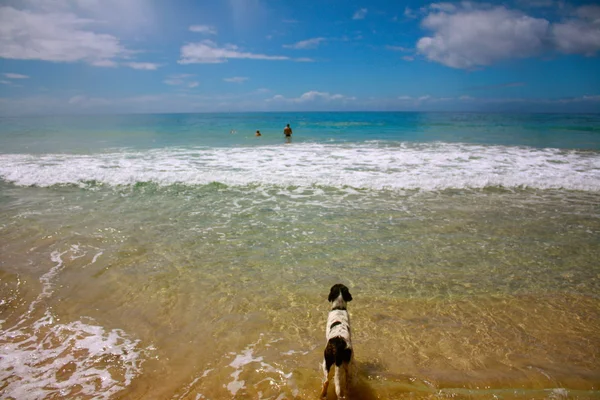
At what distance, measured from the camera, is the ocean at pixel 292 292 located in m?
3.45

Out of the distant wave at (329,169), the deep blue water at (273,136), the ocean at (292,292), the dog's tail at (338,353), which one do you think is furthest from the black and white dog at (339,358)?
the deep blue water at (273,136)

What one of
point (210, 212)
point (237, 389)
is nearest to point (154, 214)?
point (210, 212)

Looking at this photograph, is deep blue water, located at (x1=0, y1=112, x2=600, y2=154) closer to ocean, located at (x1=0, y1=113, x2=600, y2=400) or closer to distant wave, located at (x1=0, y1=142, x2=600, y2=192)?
distant wave, located at (x1=0, y1=142, x2=600, y2=192)

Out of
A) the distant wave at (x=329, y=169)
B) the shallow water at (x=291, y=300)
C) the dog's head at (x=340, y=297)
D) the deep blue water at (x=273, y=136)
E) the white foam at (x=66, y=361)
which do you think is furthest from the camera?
the deep blue water at (x=273, y=136)

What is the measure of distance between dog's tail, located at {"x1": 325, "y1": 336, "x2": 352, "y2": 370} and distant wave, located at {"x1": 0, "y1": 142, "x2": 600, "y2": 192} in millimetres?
8893

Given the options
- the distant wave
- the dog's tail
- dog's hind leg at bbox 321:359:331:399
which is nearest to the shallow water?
dog's hind leg at bbox 321:359:331:399

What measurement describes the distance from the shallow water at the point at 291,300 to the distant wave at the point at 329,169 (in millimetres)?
3539

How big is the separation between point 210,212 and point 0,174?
11704 mm

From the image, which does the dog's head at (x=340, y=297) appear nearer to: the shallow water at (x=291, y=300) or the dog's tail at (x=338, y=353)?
the shallow water at (x=291, y=300)

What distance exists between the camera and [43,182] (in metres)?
12.4

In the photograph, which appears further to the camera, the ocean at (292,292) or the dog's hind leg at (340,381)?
the ocean at (292,292)

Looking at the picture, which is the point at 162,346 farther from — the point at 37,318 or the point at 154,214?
the point at 154,214

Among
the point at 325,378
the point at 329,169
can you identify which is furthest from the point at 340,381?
the point at 329,169

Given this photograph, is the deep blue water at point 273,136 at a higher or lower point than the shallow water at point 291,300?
higher
